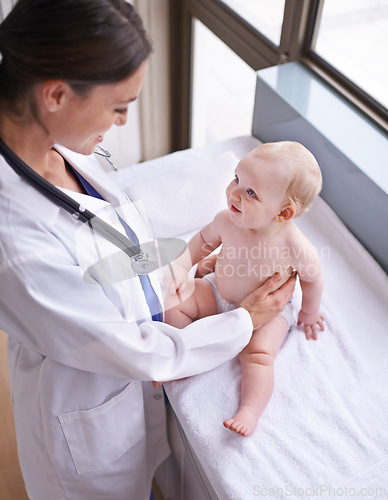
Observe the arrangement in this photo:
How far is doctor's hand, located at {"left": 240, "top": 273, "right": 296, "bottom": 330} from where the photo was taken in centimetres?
117

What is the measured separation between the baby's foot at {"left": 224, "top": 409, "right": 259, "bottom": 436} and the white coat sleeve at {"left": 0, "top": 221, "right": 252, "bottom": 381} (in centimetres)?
15

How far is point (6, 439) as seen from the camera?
1.73m

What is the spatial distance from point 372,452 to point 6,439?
1.23 m

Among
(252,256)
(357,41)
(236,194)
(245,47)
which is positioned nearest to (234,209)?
(236,194)

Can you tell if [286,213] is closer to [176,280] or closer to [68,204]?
[176,280]

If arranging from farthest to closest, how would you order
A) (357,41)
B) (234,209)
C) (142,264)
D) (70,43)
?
(357,41) → (234,209) → (142,264) → (70,43)

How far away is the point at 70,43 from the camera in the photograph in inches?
27.7

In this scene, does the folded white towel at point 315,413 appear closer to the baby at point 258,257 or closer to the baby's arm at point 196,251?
the baby at point 258,257

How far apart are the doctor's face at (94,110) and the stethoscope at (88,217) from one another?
7 cm

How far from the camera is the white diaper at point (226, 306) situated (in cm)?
126

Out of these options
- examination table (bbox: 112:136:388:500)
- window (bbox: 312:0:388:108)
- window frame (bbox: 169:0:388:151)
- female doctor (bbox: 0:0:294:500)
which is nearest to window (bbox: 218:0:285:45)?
window frame (bbox: 169:0:388:151)

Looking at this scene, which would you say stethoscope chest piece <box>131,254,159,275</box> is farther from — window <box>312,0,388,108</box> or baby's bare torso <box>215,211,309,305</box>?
window <box>312,0,388,108</box>

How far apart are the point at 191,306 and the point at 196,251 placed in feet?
0.46

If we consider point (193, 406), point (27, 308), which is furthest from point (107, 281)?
point (193, 406)
